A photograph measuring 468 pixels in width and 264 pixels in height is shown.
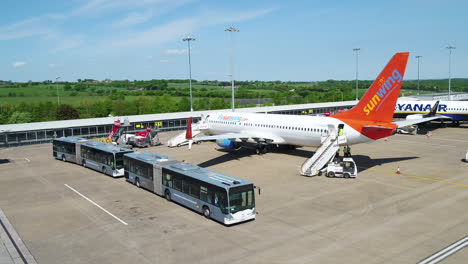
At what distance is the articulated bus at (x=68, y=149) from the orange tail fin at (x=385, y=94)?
29987mm

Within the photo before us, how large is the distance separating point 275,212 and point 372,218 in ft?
19.9

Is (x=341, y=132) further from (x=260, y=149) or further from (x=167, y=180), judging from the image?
(x=167, y=180)

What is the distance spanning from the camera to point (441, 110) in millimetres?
68125

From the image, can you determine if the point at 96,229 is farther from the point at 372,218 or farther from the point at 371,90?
the point at 371,90

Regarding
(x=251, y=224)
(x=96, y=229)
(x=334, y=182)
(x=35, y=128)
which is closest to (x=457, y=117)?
(x=334, y=182)

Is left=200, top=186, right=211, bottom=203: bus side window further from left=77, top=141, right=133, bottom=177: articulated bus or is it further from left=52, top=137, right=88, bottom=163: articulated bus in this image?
left=52, top=137, right=88, bottom=163: articulated bus

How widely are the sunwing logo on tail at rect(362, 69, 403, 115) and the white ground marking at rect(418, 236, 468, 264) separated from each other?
17724mm

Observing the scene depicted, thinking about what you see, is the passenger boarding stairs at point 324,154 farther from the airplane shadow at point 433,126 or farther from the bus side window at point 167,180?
the airplane shadow at point 433,126

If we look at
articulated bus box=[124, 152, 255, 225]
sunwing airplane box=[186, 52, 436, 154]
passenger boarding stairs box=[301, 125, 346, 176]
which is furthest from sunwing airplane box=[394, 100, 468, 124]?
articulated bus box=[124, 152, 255, 225]

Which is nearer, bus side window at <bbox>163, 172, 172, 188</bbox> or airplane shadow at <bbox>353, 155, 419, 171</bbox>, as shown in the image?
bus side window at <bbox>163, 172, 172, 188</bbox>

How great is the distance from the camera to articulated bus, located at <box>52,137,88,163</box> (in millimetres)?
41656

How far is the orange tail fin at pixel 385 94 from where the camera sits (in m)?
34.1

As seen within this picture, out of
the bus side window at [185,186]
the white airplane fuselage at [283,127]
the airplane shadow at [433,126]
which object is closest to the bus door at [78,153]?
the white airplane fuselage at [283,127]

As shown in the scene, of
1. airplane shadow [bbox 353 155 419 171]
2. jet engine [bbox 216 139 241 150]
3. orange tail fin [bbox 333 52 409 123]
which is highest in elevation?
orange tail fin [bbox 333 52 409 123]
